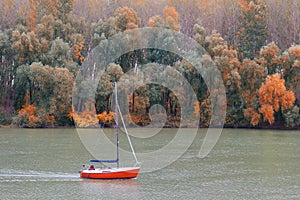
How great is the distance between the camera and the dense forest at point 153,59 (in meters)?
66.6

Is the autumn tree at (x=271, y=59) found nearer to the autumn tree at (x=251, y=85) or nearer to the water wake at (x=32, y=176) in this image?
the autumn tree at (x=251, y=85)

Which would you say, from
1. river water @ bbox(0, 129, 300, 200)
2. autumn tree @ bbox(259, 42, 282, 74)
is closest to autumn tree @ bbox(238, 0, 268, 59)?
autumn tree @ bbox(259, 42, 282, 74)

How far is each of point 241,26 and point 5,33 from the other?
27.2 meters

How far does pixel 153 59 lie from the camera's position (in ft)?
231

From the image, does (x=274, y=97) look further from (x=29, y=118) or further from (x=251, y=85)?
(x=29, y=118)

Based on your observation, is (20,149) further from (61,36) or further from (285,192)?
(61,36)

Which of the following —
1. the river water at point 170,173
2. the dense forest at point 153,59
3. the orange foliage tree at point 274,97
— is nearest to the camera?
the river water at point 170,173

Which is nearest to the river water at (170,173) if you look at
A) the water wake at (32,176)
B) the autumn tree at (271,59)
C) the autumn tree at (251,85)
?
the water wake at (32,176)

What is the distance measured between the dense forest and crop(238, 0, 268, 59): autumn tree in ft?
0.37

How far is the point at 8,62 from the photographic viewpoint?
72188mm

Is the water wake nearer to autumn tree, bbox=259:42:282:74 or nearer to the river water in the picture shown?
the river water

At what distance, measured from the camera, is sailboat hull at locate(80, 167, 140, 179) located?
33.3 metres

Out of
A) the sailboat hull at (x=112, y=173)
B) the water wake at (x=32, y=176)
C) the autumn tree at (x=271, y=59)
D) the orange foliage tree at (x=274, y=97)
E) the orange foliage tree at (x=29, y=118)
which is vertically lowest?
the water wake at (x=32, y=176)

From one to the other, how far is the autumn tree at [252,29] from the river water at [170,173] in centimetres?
2112
